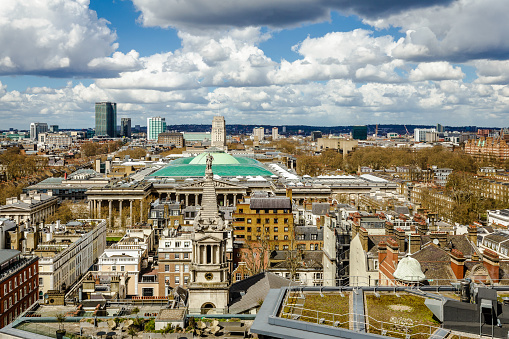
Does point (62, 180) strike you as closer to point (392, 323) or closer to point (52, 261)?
point (52, 261)

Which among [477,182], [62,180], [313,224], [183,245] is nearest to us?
[183,245]

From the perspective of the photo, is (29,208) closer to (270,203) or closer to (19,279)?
(270,203)

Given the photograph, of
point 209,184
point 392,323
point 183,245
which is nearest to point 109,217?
point 183,245

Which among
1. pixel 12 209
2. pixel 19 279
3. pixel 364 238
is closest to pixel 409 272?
pixel 364 238

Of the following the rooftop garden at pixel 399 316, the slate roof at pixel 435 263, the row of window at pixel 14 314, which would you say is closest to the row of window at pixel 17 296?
the row of window at pixel 14 314

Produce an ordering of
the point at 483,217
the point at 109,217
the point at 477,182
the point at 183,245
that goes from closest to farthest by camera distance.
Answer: the point at 183,245 → the point at 483,217 → the point at 109,217 → the point at 477,182

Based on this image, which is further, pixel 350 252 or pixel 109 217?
pixel 109 217
